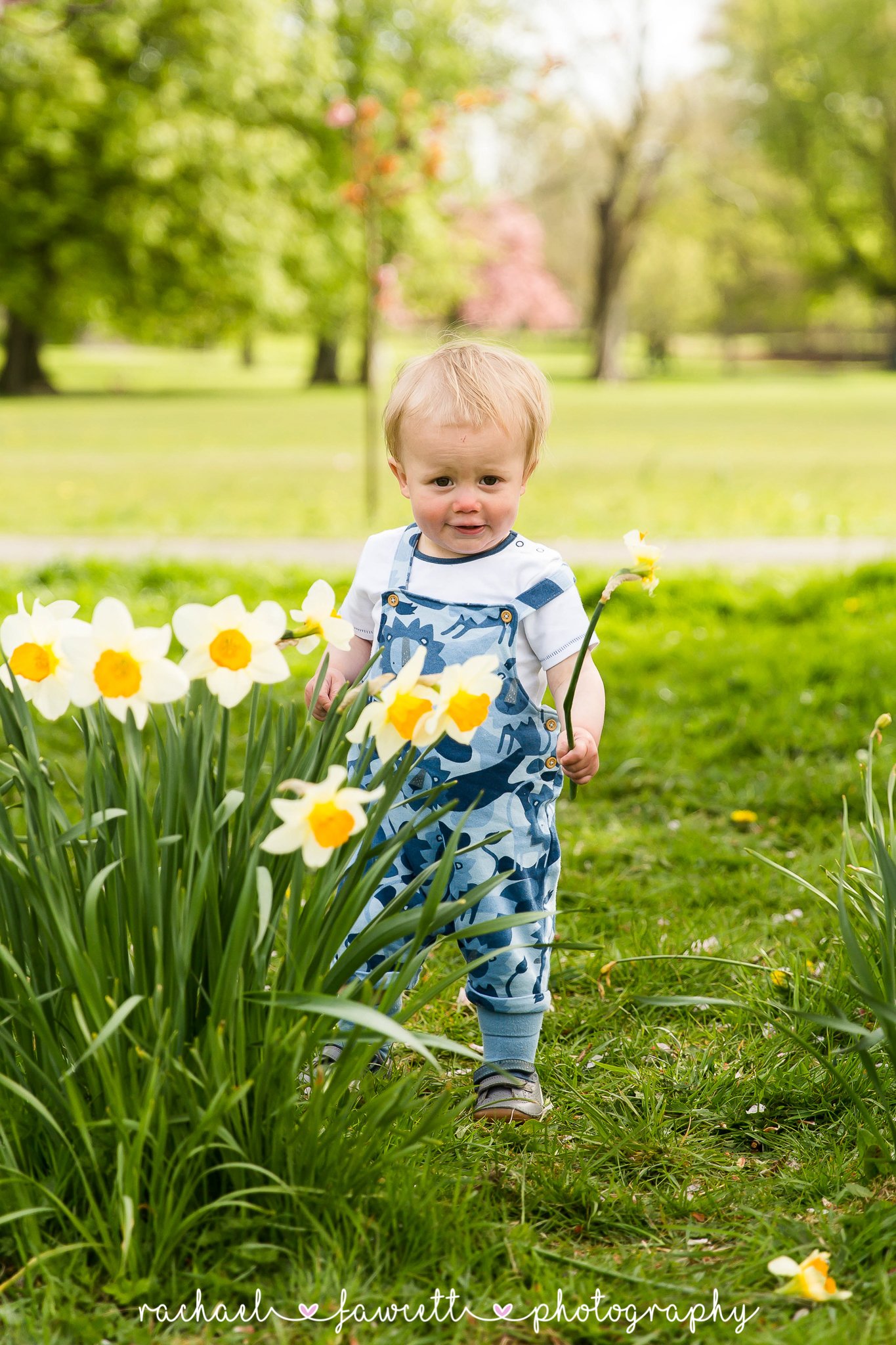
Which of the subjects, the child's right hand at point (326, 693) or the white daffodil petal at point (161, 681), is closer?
the white daffodil petal at point (161, 681)

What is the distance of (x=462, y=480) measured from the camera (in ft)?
7.16

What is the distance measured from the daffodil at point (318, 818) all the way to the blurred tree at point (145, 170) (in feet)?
78.8

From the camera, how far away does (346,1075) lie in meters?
1.68

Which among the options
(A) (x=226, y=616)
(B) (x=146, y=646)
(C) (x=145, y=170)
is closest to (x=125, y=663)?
(B) (x=146, y=646)

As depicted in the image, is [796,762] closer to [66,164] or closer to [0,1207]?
[0,1207]

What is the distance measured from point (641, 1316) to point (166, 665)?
0.99 meters

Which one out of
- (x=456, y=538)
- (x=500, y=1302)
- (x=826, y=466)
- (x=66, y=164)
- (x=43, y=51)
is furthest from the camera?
(x=66, y=164)

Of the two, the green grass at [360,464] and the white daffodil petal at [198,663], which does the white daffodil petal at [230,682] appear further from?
the green grass at [360,464]

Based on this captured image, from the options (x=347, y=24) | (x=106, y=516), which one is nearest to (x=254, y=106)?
(x=347, y=24)

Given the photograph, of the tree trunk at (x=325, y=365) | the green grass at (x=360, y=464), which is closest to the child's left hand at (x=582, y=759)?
the green grass at (x=360, y=464)

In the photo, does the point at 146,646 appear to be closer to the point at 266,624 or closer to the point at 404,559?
the point at 266,624

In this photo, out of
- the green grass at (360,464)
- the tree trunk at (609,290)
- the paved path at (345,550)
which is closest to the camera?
the paved path at (345,550)

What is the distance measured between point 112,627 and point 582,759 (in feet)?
2.55

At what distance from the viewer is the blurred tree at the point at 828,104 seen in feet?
140
